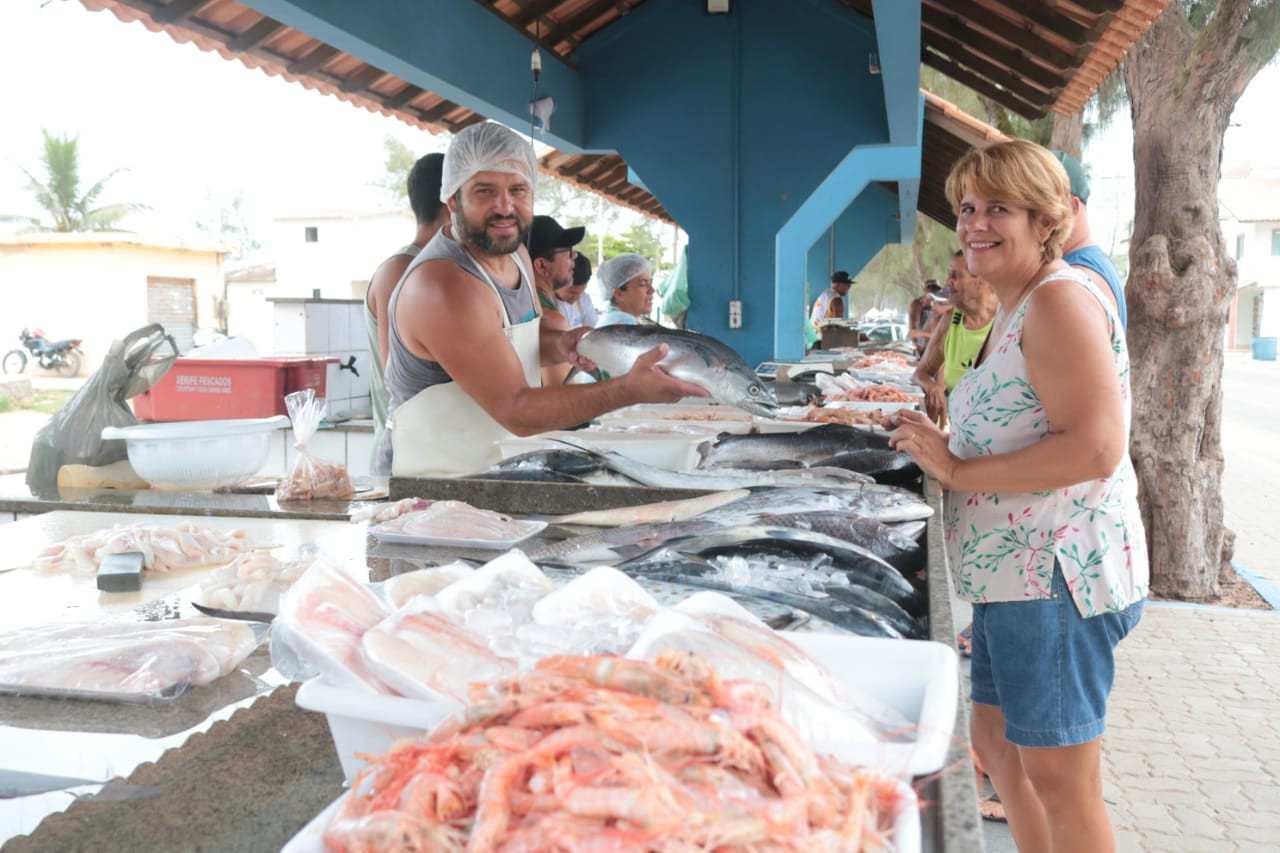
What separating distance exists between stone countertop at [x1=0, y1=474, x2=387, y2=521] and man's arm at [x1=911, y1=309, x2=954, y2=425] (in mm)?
3272

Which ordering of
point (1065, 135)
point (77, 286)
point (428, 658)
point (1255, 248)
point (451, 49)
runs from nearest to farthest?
point (428, 658)
point (451, 49)
point (1065, 135)
point (77, 286)
point (1255, 248)

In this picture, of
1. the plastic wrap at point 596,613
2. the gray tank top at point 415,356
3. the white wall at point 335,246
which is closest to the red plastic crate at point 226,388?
the gray tank top at point 415,356

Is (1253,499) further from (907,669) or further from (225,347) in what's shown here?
(907,669)

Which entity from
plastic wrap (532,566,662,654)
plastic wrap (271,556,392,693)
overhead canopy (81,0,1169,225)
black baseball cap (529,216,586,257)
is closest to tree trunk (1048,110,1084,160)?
overhead canopy (81,0,1169,225)

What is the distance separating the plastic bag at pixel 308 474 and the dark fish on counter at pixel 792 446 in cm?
134

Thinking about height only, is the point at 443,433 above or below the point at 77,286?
below

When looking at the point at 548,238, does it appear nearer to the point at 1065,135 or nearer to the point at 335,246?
the point at 1065,135

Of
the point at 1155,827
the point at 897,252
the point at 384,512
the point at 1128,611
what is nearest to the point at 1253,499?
the point at 1155,827

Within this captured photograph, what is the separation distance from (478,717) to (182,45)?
6.01 m

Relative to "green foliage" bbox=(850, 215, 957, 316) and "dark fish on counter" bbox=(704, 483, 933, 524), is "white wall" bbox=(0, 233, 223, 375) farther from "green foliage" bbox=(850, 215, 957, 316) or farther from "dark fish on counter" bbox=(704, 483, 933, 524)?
"dark fish on counter" bbox=(704, 483, 933, 524)

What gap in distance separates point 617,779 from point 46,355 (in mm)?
36949

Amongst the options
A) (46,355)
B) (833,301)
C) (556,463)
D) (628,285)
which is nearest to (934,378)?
(628,285)

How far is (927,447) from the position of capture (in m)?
2.99

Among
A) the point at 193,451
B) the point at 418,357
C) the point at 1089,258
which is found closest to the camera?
the point at 1089,258
